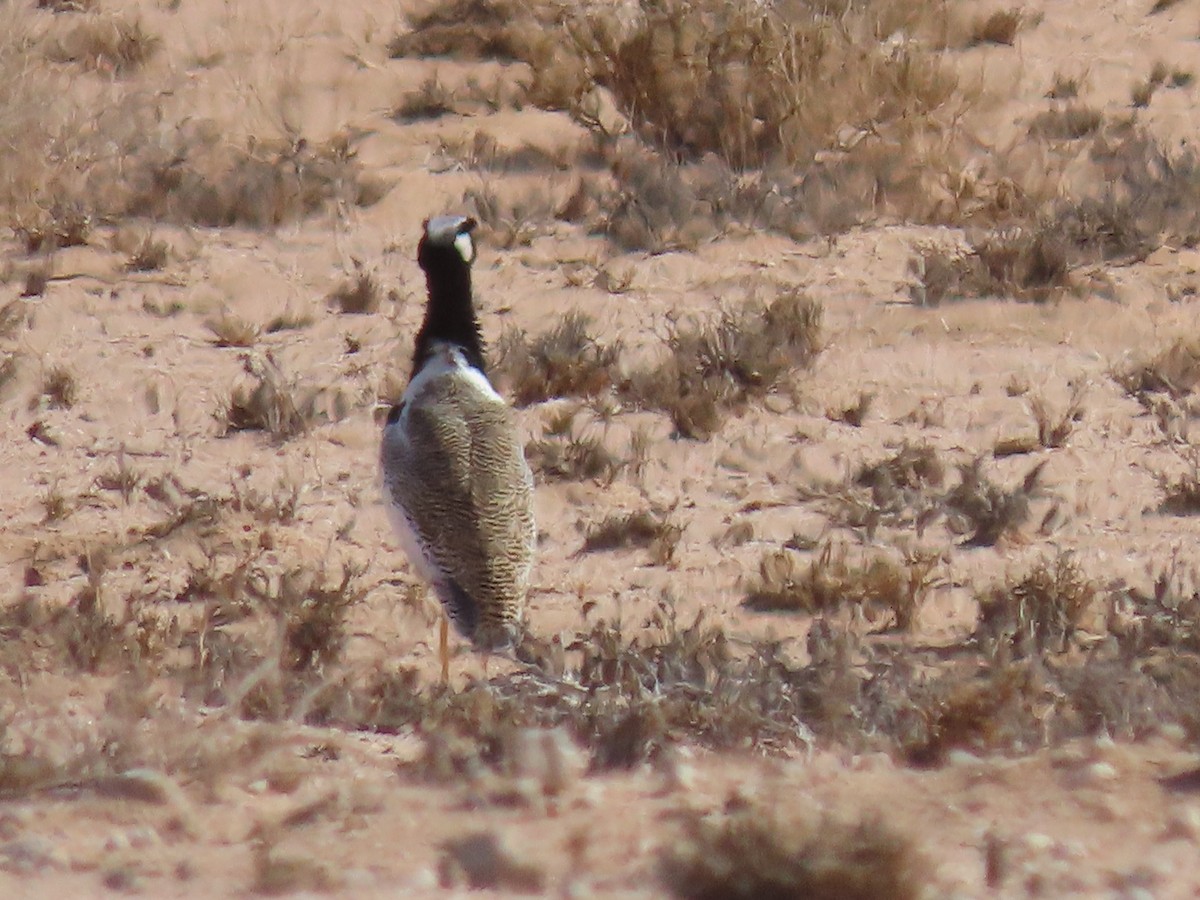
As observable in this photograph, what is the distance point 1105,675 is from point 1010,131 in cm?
654

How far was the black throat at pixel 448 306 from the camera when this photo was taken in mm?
8180

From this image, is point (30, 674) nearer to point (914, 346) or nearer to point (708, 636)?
point (708, 636)

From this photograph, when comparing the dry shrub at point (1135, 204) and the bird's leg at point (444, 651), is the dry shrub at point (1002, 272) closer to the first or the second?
the dry shrub at point (1135, 204)

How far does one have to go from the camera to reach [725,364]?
10258 millimetres

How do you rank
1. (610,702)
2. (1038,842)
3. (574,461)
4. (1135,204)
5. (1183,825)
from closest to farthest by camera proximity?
(1038,842) < (1183,825) < (610,702) < (574,461) < (1135,204)

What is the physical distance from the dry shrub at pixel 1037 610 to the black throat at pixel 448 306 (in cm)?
234

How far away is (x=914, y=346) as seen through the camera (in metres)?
10.6

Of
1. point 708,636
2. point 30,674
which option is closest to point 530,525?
point 708,636

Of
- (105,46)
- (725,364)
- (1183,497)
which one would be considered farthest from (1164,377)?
(105,46)

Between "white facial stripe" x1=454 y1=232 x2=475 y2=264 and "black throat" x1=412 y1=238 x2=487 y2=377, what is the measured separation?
0.05 feet

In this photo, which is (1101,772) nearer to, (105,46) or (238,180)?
(238,180)

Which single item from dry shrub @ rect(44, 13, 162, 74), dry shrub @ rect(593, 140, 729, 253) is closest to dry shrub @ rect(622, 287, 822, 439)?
dry shrub @ rect(593, 140, 729, 253)

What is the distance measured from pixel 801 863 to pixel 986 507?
486 cm

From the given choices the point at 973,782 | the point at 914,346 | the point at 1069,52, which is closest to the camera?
the point at 973,782
